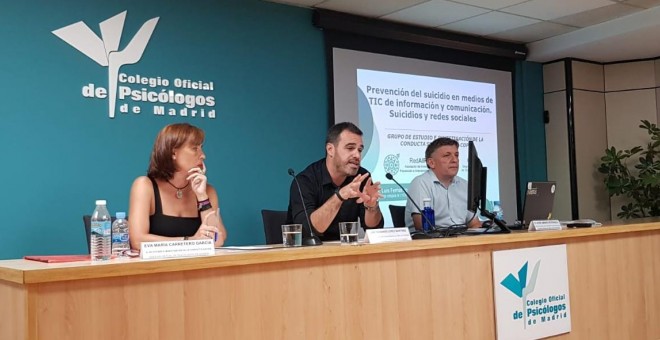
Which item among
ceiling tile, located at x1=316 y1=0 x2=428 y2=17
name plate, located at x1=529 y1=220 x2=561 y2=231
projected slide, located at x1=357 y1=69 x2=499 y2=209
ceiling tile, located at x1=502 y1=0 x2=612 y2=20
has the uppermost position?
ceiling tile, located at x1=502 y1=0 x2=612 y2=20

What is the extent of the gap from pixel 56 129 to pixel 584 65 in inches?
193

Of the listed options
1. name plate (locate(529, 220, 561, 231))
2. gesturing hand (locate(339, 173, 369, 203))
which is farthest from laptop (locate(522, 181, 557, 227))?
gesturing hand (locate(339, 173, 369, 203))

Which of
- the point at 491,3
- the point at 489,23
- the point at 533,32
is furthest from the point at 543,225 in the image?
the point at 533,32

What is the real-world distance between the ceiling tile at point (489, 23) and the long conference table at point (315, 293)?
2.55m

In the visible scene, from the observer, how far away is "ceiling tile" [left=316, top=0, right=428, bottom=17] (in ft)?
15.5

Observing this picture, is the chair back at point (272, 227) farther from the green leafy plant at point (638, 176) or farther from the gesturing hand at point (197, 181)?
the green leafy plant at point (638, 176)

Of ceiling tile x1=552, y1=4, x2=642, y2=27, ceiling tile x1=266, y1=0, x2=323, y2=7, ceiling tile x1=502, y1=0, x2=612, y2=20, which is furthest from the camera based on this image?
ceiling tile x1=552, y1=4, x2=642, y2=27

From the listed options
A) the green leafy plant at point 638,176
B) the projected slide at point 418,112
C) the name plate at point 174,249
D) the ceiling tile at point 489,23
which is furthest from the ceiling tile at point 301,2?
the green leafy plant at point 638,176

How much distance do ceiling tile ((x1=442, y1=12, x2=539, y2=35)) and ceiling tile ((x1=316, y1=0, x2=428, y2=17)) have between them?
2.39 ft

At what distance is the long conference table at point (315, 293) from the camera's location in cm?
166

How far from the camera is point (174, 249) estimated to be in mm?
1897

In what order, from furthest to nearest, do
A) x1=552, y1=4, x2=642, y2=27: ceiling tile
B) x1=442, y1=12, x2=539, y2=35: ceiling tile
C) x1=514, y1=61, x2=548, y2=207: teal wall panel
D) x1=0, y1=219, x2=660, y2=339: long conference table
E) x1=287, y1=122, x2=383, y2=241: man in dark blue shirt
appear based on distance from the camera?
x1=514, y1=61, x2=548, y2=207: teal wall panel < x1=442, y1=12, x2=539, y2=35: ceiling tile < x1=552, y1=4, x2=642, y2=27: ceiling tile < x1=287, y1=122, x2=383, y2=241: man in dark blue shirt < x1=0, y1=219, x2=660, y2=339: long conference table

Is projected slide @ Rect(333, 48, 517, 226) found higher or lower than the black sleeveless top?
higher

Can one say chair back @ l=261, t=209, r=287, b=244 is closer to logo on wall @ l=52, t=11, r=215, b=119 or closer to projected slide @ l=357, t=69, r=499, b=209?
logo on wall @ l=52, t=11, r=215, b=119
